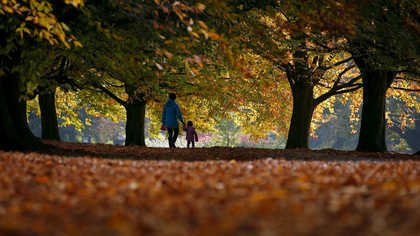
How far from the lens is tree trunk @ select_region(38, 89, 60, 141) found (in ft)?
62.6

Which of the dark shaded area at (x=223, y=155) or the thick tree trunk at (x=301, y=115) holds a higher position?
the thick tree trunk at (x=301, y=115)

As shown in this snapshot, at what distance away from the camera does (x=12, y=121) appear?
10.8m

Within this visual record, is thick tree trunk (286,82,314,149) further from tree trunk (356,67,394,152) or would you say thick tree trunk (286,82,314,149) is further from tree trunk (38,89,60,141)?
tree trunk (38,89,60,141)

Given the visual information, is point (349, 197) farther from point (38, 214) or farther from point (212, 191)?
point (38, 214)

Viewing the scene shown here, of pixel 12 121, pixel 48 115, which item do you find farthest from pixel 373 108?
pixel 48 115

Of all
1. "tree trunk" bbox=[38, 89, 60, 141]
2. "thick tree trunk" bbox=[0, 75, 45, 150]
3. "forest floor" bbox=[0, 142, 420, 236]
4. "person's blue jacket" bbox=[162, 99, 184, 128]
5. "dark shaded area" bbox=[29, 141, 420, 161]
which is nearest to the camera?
"forest floor" bbox=[0, 142, 420, 236]

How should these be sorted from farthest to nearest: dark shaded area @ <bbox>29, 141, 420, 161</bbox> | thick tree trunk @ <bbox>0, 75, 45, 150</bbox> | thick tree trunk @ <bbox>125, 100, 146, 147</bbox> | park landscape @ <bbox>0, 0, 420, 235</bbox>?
thick tree trunk @ <bbox>125, 100, 146, 147</bbox> < dark shaded area @ <bbox>29, 141, 420, 161</bbox> < thick tree trunk @ <bbox>0, 75, 45, 150</bbox> < park landscape @ <bbox>0, 0, 420, 235</bbox>

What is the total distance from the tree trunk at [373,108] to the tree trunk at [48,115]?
1233 cm

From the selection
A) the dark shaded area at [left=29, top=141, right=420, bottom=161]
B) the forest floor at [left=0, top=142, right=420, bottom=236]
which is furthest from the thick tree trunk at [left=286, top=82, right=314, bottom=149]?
the forest floor at [left=0, top=142, right=420, bottom=236]

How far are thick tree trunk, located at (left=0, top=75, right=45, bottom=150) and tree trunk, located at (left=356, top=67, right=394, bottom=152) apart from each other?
10.3m

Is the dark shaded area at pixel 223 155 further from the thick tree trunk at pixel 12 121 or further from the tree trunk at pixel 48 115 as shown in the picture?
the tree trunk at pixel 48 115

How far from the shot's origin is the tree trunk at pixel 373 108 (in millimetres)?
15289

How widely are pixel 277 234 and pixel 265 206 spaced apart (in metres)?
0.85

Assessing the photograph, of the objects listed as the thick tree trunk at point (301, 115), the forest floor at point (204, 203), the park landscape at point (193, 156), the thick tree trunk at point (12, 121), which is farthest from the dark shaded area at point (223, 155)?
the forest floor at point (204, 203)
